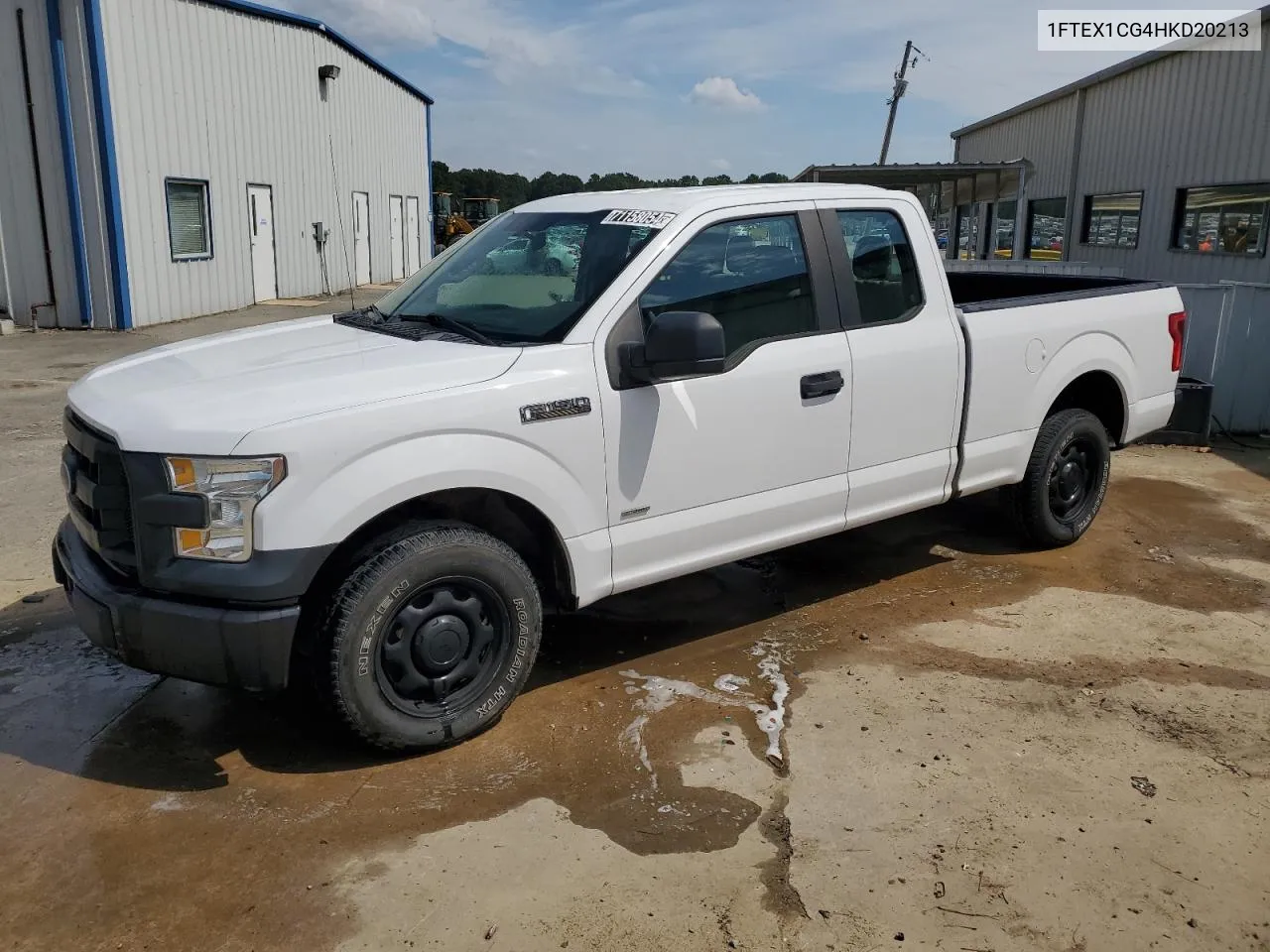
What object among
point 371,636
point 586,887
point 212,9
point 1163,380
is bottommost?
point 586,887

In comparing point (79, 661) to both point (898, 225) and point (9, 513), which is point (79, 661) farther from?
point (898, 225)

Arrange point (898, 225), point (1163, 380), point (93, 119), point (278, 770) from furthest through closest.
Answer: point (93, 119) → point (1163, 380) → point (898, 225) → point (278, 770)

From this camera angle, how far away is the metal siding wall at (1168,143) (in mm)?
14383

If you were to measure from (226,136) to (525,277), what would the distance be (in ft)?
53.3

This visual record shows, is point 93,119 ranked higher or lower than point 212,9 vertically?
lower

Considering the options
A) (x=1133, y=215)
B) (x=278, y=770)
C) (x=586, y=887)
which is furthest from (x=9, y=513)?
(x=1133, y=215)

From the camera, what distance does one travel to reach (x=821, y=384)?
14.5ft

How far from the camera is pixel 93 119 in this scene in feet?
47.7

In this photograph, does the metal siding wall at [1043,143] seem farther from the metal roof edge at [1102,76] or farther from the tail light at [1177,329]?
the tail light at [1177,329]

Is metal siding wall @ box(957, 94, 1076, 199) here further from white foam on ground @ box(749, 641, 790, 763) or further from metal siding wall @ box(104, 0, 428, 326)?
white foam on ground @ box(749, 641, 790, 763)

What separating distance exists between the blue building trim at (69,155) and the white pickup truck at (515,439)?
12.6 meters

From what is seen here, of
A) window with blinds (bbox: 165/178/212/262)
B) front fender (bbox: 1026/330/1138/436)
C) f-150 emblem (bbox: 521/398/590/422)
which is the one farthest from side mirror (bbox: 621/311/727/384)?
window with blinds (bbox: 165/178/212/262)

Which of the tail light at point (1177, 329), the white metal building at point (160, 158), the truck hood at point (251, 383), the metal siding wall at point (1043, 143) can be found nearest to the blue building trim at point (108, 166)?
Result: the white metal building at point (160, 158)

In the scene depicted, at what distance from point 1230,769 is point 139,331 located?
15397 millimetres
